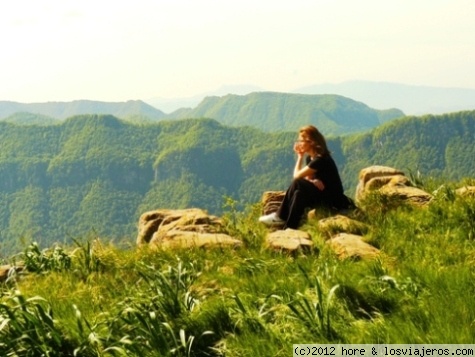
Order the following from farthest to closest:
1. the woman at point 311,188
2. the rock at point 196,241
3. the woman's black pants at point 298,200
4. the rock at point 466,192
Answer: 1. the woman at point 311,188
2. the woman's black pants at point 298,200
3. the rock at point 466,192
4. the rock at point 196,241

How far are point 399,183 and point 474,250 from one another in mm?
5027

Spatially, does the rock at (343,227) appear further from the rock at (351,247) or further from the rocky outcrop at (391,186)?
the rocky outcrop at (391,186)

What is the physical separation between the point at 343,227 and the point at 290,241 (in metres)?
1.28

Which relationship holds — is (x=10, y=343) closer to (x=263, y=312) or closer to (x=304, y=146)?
(x=263, y=312)

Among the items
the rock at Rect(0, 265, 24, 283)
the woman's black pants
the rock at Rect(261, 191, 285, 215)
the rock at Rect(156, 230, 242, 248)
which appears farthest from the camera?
the rock at Rect(261, 191, 285, 215)

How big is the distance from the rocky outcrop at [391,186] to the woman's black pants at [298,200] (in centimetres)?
95

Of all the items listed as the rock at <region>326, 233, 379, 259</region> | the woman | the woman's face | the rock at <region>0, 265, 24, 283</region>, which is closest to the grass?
the rock at <region>326, 233, 379, 259</region>

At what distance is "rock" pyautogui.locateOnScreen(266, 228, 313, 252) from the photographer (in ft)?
22.8

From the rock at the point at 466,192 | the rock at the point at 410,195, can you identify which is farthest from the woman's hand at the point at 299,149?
the rock at the point at 466,192

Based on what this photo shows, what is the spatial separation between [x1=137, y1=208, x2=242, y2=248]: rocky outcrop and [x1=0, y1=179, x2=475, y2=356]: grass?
647 millimetres

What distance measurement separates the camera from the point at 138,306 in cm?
467

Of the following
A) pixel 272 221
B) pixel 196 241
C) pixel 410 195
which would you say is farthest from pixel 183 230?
pixel 410 195

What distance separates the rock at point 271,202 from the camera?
11.8 m

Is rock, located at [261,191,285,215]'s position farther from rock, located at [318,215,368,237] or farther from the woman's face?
rock, located at [318,215,368,237]
